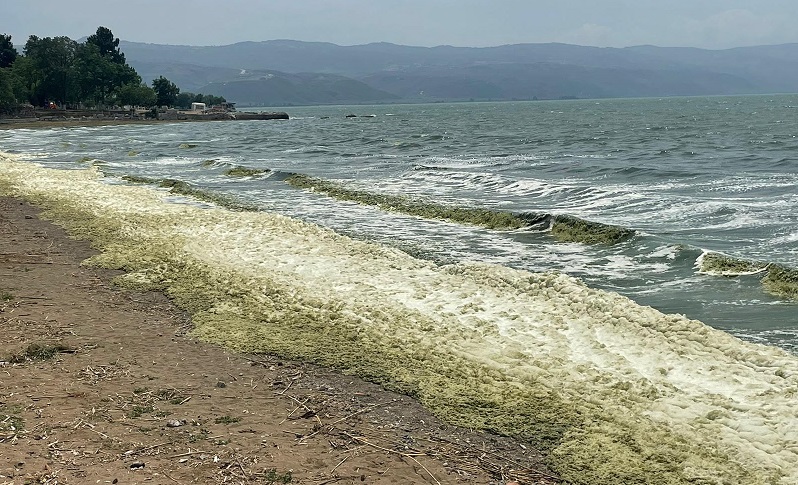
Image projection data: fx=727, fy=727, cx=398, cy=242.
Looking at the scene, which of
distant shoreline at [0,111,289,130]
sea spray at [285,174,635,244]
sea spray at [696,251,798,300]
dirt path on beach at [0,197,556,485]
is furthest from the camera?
distant shoreline at [0,111,289,130]

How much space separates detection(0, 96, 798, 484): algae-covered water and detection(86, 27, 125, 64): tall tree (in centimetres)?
15828

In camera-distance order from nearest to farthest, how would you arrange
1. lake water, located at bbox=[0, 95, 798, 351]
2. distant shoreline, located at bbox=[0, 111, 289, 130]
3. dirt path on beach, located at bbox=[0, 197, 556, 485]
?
dirt path on beach, located at bbox=[0, 197, 556, 485]
lake water, located at bbox=[0, 95, 798, 351]
distant shoreline, located at bbox=[0, 111, 289, 130]

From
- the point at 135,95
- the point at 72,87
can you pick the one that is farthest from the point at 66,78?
the point at 135,95

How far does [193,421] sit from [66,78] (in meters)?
149

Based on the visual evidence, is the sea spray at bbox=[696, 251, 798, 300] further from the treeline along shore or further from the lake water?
the treeline along shore

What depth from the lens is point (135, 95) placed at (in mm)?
146875

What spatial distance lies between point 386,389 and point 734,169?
3052 cm

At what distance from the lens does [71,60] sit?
144 meters

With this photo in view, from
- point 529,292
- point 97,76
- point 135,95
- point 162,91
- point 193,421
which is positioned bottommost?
point 193,421

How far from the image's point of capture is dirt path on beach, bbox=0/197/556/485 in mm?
5996

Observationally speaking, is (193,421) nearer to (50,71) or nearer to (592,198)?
(592,198)

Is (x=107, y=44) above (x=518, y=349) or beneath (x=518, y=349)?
above

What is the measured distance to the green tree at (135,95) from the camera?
14562cm

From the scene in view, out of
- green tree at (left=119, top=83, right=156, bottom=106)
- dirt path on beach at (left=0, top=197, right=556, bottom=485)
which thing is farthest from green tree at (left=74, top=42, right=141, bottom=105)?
dirt path on beach at (left=0, top=197, right=556, bottom=485)
